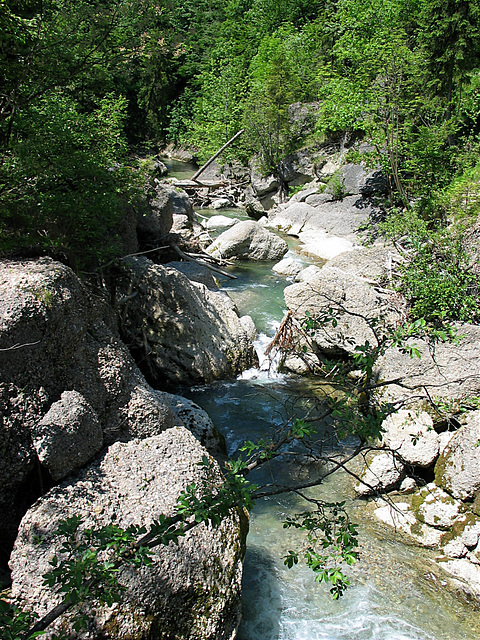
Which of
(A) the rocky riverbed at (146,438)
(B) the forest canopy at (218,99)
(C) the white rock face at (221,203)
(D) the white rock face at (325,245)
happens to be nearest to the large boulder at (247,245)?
(D) the white rock face at (325,245)

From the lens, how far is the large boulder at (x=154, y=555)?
10.8 ft

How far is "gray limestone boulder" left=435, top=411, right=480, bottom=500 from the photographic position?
5379mm

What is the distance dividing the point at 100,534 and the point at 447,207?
45.8 feet

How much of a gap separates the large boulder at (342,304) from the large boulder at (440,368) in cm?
82

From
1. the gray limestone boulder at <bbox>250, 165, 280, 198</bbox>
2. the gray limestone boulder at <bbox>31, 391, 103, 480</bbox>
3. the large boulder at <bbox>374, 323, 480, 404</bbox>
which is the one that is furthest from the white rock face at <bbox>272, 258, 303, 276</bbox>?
the gray limestone boulder at <bbox>250, 165, 280, 198</bbox>

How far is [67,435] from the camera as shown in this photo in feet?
13.1

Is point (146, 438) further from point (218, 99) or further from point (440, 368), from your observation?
point (218, 99)

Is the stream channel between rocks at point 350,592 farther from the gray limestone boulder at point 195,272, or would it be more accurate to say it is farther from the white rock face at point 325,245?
the white rock face at point 325,245

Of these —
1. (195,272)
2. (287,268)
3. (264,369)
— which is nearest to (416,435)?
(264,369)

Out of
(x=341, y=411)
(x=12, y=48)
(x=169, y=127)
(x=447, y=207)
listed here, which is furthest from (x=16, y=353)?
(x=169, y=127)

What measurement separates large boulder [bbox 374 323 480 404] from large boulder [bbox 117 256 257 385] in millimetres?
2809

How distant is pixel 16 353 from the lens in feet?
13.3

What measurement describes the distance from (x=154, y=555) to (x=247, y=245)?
39.4 ft

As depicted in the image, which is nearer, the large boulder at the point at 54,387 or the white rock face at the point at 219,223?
the large boulder at the point at 54,387
